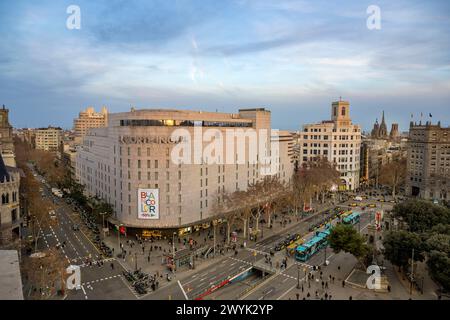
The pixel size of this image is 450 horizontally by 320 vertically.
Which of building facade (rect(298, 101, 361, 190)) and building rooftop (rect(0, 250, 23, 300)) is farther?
building facade (rect(298, 101, 361, 190))

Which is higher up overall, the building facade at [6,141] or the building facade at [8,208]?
the building facade at [6,141]

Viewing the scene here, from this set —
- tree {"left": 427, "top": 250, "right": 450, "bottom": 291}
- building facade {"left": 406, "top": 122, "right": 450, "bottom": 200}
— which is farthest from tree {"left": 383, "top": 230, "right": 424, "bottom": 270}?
building facade {"left": 406, "top": 122, "right": 450, "bottom": 200}

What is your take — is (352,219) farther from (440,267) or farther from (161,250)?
(161,250)

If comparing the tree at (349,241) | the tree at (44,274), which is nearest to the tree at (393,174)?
the tree at (349,241)

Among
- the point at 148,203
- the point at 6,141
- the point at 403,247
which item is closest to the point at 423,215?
the point at 403,247

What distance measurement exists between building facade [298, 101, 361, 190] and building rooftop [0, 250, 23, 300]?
108 m

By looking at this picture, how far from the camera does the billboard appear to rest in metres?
71.1

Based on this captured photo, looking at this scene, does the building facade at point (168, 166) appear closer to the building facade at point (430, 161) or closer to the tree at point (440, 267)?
the tree at point (440, 267)

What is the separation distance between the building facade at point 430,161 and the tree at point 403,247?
252ft

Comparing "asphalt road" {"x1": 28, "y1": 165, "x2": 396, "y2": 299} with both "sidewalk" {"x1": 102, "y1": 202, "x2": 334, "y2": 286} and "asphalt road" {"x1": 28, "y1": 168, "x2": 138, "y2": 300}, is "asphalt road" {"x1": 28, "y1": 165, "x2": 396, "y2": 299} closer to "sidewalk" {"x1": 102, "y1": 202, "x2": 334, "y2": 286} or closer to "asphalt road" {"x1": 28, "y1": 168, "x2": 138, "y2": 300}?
"asphalt road" {"x1": 28, "y1": 168, "x2": 138, "y2": 300}

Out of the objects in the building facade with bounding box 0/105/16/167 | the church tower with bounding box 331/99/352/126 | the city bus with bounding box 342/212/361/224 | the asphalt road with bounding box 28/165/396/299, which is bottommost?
the asphalt road with bounding box 28/165/396/299

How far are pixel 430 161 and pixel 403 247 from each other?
8212 centimetres

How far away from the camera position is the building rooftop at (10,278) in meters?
30.9
